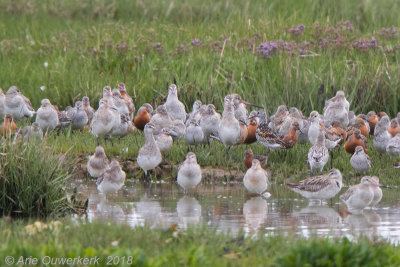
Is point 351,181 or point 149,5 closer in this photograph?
point 351,181

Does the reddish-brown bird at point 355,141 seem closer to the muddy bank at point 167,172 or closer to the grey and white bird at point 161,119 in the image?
the muddy bank at point 167,172

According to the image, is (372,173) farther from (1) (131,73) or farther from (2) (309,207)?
(1) (131,73)

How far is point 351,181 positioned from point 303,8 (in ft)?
31.2

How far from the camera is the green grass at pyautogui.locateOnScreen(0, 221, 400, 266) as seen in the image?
7105 mm

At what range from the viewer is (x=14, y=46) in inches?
781

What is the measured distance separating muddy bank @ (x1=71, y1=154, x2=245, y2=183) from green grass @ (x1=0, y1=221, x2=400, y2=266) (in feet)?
17.1

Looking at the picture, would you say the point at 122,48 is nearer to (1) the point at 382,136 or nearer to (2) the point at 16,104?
(2) the point at 16,104

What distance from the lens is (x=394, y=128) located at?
1516 cm

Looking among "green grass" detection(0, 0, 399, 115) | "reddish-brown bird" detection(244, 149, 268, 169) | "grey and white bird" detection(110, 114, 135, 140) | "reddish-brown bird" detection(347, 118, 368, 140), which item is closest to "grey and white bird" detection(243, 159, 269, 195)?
"reddish-brown bird" detection(244, 149, 268, 169)

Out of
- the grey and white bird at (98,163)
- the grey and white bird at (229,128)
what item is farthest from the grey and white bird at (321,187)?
the grey and white bird at (98,163)

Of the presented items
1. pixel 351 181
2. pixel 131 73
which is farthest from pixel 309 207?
pixel 131 73

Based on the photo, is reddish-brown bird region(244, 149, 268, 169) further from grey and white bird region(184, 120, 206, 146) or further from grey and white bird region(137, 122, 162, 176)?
grey and white bird region(137, 122, 162, 176)

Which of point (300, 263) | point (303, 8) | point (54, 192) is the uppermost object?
point (303, 8)

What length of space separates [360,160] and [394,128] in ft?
6.77
